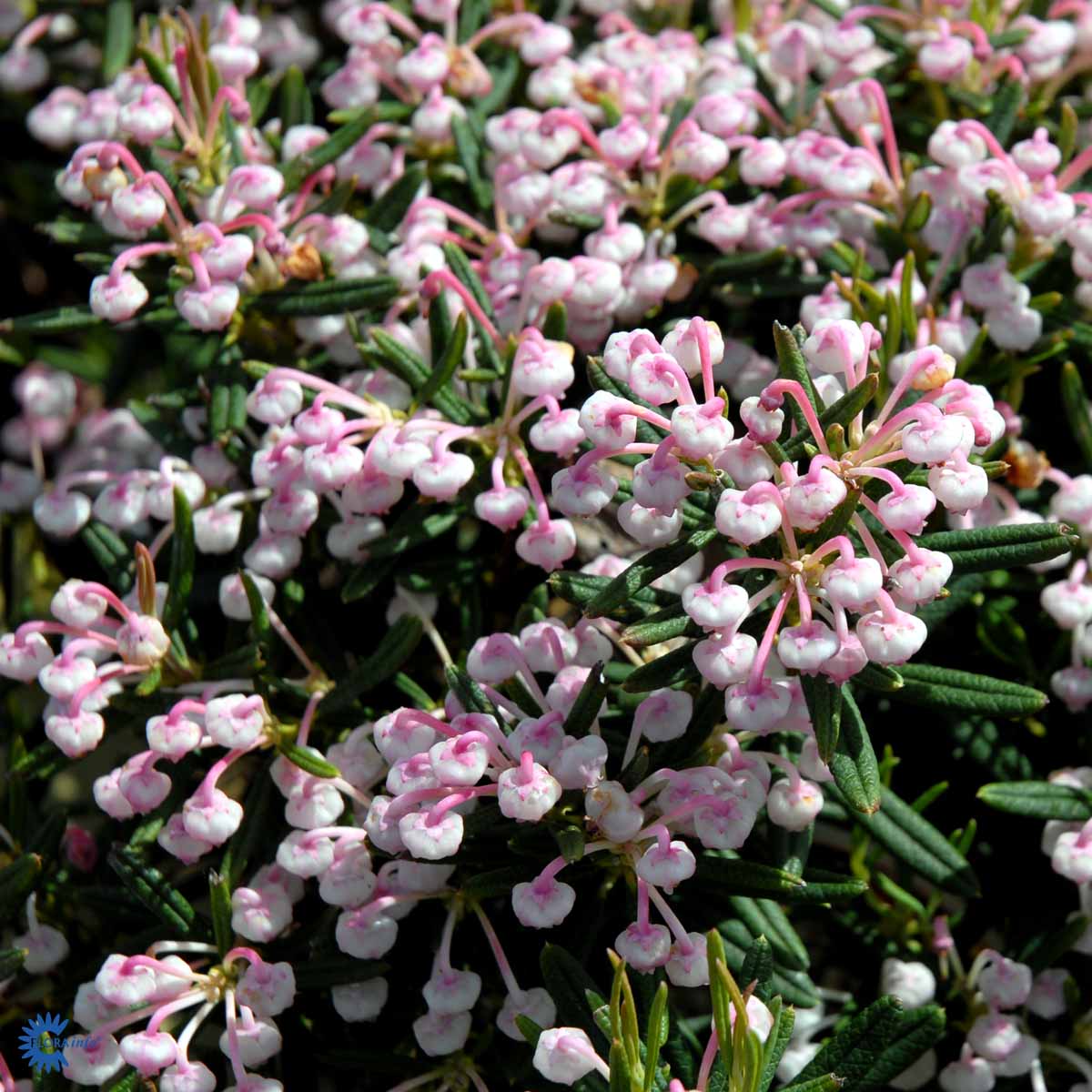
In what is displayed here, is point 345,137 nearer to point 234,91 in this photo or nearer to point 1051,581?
point 234,91

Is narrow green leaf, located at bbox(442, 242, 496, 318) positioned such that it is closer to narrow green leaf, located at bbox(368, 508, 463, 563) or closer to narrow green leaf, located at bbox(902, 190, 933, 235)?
narrow green leaf, located at bbox(368, 508, 463, 563)

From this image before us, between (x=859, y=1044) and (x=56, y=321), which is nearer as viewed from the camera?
(x=859, y=1044)

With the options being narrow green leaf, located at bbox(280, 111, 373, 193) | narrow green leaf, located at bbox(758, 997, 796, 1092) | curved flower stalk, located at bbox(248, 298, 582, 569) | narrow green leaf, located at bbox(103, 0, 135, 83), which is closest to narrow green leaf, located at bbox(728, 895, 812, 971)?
narrow green leaf, located at bbox(758, 997, 796, 1092)

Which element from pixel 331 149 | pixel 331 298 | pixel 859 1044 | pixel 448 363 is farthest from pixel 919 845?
pixel 331 149

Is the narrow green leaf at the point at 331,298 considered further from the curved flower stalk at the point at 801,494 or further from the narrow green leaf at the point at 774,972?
the narrow green leaf at the point at 774,972

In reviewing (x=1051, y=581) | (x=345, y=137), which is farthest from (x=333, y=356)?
(x=1051, y=581)

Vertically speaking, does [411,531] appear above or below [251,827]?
above

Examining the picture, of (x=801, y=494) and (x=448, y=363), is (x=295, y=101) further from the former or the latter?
(x=801, y=494)

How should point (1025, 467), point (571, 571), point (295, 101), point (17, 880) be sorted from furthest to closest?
point (295, 101) → point (1025, 467) → point (17, 880) → point (571, 571)
